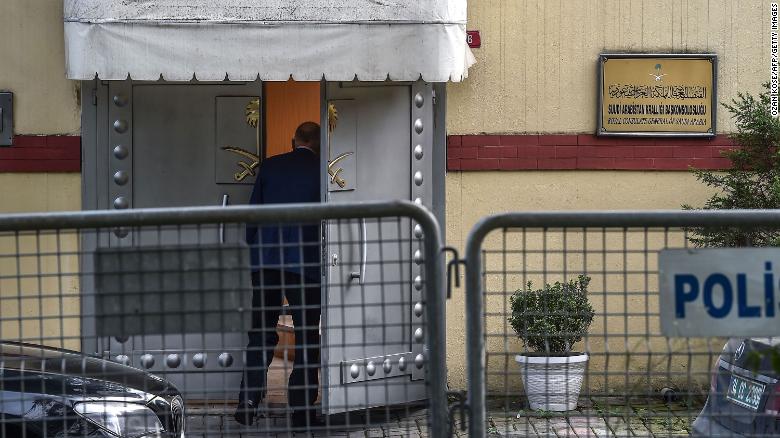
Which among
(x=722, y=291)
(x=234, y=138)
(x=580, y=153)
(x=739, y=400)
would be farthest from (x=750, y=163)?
(x=722, y=291)

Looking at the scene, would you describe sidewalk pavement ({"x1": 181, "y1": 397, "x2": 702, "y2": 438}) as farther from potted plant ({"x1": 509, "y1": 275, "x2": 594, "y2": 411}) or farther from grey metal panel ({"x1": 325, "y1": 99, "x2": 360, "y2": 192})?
grey metal panel ({"x1": 325, "y1": 99, "x2": 360, "y2": 192})

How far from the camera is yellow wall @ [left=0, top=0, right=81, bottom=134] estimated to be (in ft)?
28.2

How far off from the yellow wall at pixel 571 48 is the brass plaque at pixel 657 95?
0.09m

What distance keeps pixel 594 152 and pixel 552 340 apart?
1.99 meters

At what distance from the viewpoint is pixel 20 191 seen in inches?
342

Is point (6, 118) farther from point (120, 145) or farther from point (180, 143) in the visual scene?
point (180, 143)

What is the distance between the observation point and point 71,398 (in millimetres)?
4945

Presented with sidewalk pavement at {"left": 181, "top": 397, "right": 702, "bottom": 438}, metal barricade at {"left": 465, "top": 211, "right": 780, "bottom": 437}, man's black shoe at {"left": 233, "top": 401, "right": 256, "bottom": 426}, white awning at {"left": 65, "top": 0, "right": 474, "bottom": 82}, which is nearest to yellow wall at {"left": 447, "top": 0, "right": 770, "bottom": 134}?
white awning at {"left": 65, "top": 0, "right": 474, "bottom": 82}

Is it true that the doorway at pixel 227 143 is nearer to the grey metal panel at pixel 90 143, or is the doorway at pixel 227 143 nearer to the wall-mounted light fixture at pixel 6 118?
the grey metal panel at pixel 90 143


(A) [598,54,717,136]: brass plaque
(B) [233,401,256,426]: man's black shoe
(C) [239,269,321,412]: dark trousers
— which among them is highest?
(A) [598,54,717,136]: brass plaque

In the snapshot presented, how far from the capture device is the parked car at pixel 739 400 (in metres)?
4.22

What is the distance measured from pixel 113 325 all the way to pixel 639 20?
5.87 m

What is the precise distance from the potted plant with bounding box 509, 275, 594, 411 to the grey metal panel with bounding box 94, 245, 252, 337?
98cm

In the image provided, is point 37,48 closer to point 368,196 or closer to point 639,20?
point 368,196
